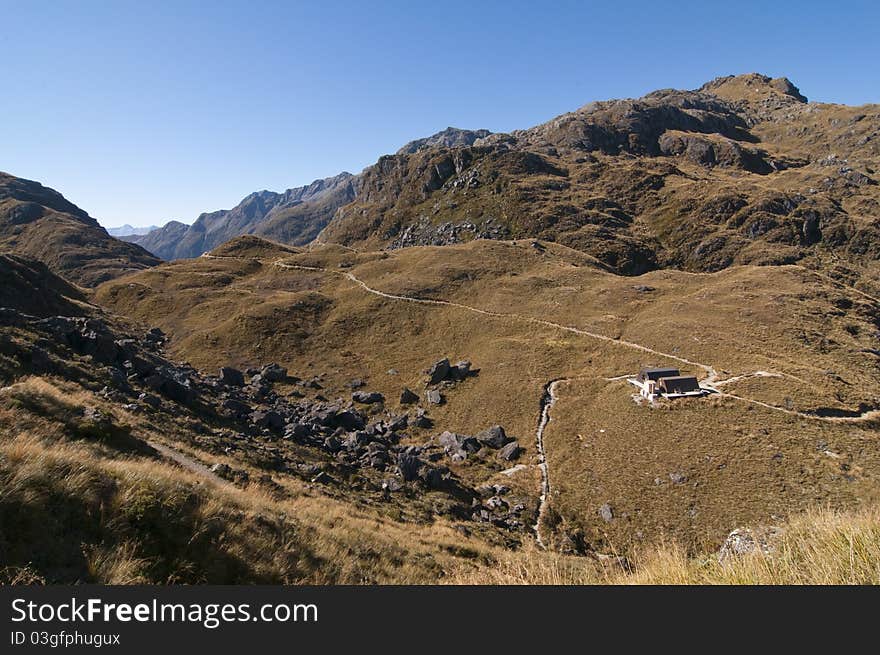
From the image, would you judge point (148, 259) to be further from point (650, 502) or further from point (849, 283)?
point (849, 283)

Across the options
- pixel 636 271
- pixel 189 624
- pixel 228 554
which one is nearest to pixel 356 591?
pixel 189 624

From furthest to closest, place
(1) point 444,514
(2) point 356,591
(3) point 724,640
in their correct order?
1. (1) point 444,514
2. (2) point 356,591
3. (3) point 724,640

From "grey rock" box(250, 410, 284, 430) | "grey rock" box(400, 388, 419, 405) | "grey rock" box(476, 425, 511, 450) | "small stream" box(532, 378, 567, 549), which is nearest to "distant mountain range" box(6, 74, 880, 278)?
"small stream" box(532, 378, 567, 549)

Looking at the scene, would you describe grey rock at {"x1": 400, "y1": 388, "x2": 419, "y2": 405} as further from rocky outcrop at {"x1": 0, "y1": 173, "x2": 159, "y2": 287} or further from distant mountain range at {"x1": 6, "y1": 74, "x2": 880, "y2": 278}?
rocky outcrop at {"x1": 0, "y1": 173, "x2": 159, "y2": 287}

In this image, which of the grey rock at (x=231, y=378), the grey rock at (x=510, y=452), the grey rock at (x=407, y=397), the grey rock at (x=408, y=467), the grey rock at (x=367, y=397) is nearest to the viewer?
the grey rock at (x=408, y=467)

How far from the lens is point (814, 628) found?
4.71 m

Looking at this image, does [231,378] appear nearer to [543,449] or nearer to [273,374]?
[273,374]

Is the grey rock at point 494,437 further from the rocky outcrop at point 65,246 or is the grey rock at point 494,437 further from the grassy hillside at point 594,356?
the rocky outcrop at point 65,246

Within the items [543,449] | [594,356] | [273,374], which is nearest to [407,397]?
[543,449]

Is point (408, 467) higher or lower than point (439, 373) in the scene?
lower

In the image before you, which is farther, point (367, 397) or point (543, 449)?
point (367, 397)

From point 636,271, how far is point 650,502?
10871 centimetres

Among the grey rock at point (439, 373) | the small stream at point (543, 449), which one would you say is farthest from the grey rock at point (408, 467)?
the grey rock at point (439, 373)

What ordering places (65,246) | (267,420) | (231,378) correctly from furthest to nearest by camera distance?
(65,246) < (231,378) < (267,420)
